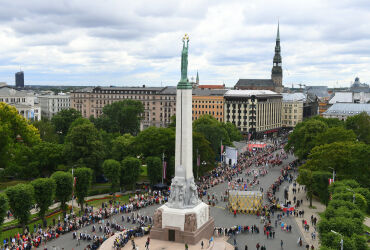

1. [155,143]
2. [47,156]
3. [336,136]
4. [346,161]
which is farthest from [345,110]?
[47,156]

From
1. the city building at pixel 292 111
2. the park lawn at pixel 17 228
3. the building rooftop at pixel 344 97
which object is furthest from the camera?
the building rooftop at pixel 344 97

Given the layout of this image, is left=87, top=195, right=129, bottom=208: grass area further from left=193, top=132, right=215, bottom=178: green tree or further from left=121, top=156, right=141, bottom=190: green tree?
left=193, top=132, right=215, bottom=178: green tree

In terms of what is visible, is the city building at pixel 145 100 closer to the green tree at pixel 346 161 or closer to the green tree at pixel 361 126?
the green tree at pixel 361 126

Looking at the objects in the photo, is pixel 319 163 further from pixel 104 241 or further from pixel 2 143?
pixel 2 143

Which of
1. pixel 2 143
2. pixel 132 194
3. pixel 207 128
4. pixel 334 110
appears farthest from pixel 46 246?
pixel 334 110

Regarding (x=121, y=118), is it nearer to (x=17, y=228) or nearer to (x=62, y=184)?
(x=62, y=184)

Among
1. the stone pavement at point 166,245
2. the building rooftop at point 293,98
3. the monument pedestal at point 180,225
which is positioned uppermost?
the building rooftop at point 293,98

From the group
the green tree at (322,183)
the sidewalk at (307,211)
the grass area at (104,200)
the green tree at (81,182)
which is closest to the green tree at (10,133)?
the grass area at (104,200)
